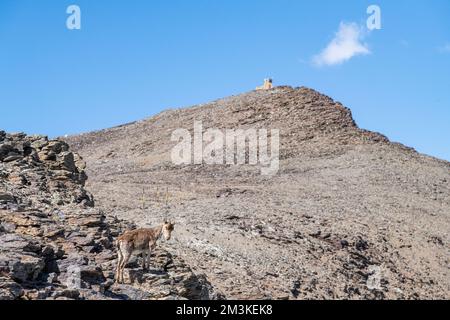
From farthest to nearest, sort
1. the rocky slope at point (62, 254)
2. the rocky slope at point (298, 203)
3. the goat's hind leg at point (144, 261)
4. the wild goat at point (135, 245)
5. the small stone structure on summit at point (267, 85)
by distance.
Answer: the small stone structure on summit at point (267, 85)
the rocky slope at point (298, 203)
the goat's hind leg at point (144, 261)
the wild goat at point (135, 245)
the rocky slope at point (62, 254)

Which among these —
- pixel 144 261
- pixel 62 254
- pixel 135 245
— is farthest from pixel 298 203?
pixel 62 254

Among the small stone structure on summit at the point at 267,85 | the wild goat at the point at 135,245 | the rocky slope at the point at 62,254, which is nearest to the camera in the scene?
the rocky slope at the point at 62,254

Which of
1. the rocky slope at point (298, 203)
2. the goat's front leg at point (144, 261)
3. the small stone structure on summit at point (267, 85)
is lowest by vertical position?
the goat's front leg at point (144, 261)

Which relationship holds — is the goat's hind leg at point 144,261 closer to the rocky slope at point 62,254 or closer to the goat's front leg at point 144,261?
the goat's front leg at point 144,261

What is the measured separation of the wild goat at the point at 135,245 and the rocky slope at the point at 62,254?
21cm

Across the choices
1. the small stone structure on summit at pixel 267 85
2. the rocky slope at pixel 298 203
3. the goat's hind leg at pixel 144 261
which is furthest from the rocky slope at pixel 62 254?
the small stone structure on summit at pixel 267 85

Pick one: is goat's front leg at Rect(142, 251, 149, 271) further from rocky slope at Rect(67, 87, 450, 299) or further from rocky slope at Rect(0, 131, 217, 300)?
rocky slope at Rect(67, 87, 450, 299)

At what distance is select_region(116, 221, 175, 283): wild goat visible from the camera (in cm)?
1294

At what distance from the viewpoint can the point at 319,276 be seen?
67.2 ft

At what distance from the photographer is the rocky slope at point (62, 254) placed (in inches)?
444

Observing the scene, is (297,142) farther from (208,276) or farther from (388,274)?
(208,276)

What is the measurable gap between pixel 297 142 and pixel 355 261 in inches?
798
